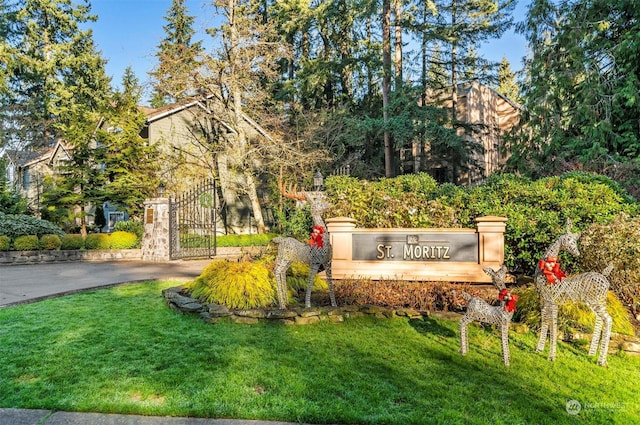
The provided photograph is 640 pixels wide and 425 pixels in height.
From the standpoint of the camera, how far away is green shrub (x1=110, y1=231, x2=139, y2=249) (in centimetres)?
1496

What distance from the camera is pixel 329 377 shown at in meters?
3.61

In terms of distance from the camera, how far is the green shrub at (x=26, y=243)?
13758 mm

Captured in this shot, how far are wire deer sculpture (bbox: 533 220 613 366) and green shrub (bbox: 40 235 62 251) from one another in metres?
15.9

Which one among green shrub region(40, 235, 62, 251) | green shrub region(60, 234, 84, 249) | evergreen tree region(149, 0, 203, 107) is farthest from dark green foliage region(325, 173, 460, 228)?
evergreen tree region(149, 0, 203, 107)

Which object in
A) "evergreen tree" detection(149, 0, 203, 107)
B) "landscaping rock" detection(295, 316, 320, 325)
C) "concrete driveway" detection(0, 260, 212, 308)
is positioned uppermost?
"evergreen tree" detection(149, 0, 203, 107)

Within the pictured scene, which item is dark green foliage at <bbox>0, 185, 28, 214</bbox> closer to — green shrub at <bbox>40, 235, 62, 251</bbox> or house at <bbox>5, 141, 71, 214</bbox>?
green shrub at <bbox>40, 235, 62, 251</bbox>

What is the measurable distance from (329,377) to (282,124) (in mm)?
19615

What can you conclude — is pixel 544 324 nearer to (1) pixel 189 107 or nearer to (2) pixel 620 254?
(2) pixel 620 254

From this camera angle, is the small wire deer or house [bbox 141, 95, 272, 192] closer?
the small wire deer

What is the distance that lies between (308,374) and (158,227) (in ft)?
38.4

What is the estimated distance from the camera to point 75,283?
29.5ft

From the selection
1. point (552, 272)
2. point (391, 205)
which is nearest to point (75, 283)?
point (391, 205)

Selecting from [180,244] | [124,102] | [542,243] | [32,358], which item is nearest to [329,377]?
[32,358]

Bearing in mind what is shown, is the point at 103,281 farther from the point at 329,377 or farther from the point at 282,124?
the point at 282,124
